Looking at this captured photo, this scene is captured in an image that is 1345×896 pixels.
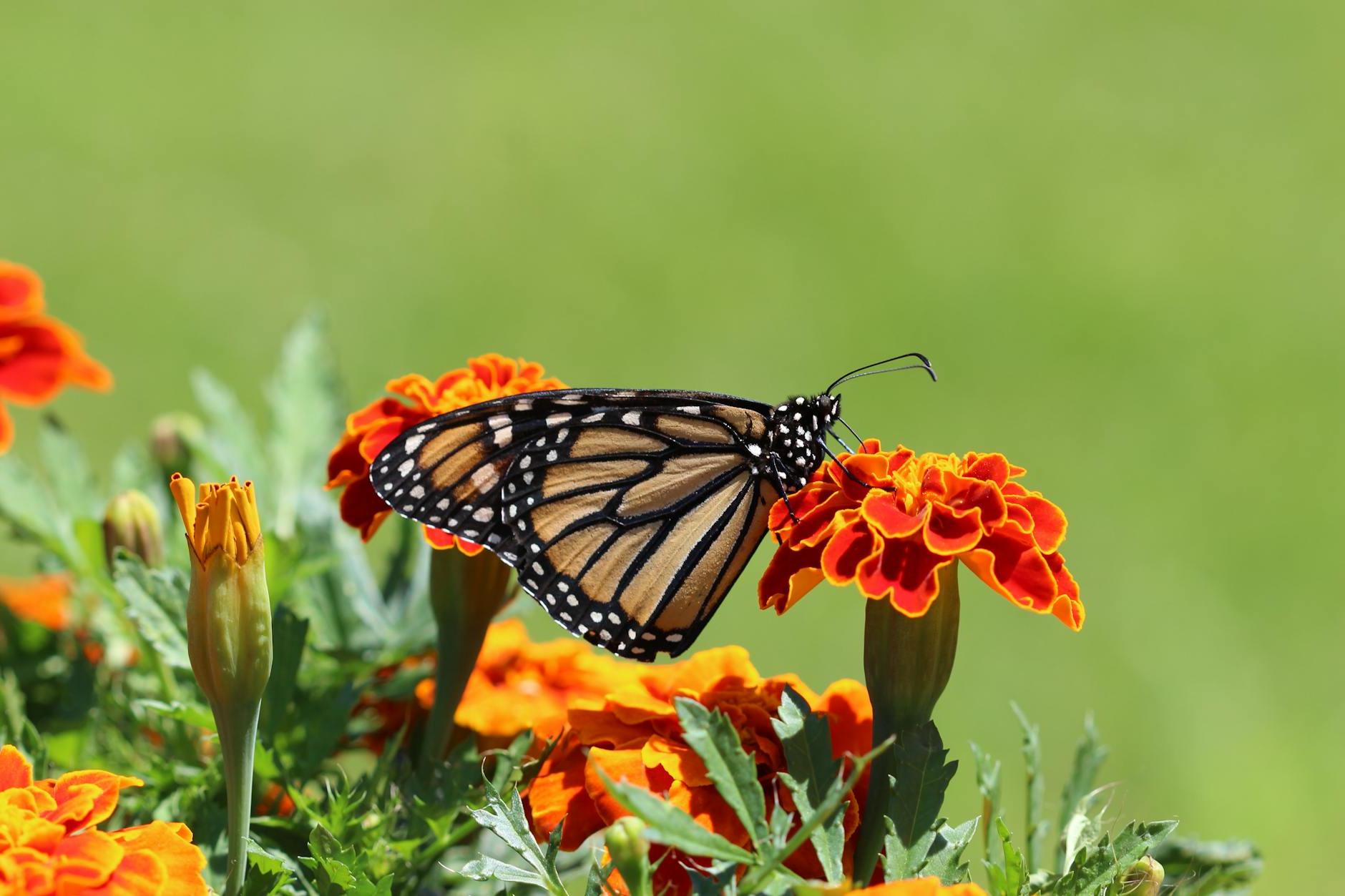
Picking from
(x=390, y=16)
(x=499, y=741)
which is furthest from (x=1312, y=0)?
(x=499, y=741)

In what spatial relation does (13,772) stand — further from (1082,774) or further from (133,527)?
(1082,774)

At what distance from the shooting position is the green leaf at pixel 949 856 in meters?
0.88

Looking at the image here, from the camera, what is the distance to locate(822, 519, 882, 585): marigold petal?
0.92 metres

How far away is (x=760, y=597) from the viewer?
102 centimetres

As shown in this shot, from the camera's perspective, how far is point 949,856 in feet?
2.89

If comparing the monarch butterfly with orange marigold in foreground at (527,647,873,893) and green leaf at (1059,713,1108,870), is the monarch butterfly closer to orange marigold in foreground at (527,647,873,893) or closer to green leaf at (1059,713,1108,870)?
orange marigold in foreground at (527,647,873,893)

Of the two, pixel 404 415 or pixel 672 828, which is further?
pixel 404 415

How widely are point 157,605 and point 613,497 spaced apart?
38 cm

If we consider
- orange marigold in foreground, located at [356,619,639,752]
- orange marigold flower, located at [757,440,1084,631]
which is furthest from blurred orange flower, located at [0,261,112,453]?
orange marigold flower, located at [757,440,1084,631]

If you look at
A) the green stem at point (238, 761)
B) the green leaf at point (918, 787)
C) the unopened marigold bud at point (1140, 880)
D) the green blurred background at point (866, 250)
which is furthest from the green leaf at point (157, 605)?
the green blurred background at point (866, 250)

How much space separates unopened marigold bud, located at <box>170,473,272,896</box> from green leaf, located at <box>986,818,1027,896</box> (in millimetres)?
475

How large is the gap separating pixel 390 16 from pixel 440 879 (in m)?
5.65

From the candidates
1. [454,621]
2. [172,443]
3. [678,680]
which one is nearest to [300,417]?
[172,443]

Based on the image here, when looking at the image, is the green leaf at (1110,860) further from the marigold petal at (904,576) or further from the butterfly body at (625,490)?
the butterfly body at (625,490)
